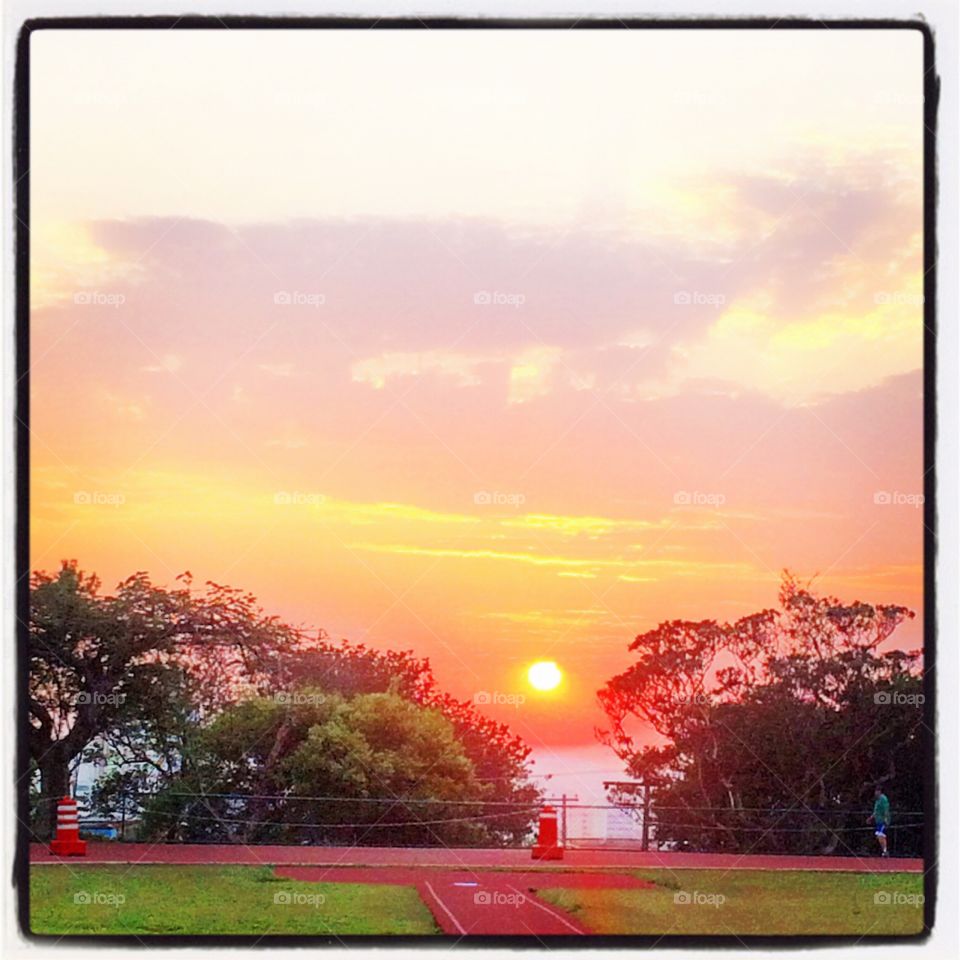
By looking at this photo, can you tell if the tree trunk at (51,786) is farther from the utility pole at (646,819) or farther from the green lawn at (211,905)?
the utility pole at (646,819)

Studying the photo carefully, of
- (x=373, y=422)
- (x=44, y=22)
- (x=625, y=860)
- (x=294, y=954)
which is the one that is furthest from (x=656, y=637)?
(x=44, y=22)

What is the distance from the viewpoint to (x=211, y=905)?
8312mm

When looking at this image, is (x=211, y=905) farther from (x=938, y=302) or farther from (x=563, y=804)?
(x=938, y=302)

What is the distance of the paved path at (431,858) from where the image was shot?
30.7ft

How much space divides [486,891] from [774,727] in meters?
2.29

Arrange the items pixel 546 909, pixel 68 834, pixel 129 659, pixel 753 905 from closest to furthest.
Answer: pixel 546 909, pixel 753 905, pixel 68 834, pixel 129 659

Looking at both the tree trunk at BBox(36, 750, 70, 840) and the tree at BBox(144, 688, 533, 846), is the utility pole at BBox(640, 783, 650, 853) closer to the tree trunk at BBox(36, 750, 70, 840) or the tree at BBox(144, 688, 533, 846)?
the tree at BBox(144, 688, 533, 846)

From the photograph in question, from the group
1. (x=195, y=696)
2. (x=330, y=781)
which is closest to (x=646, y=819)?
(x=330, y=781)

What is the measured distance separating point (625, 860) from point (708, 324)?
10.9 feet

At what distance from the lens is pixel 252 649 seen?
9.92 metres

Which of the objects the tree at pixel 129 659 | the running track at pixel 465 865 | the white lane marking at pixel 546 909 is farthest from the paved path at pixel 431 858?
the white lane marking at pixel 546 909

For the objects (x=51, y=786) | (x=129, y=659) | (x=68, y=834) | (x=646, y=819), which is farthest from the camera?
(x=646, y=819)

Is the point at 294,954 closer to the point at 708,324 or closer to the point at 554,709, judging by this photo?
the point at 554,709

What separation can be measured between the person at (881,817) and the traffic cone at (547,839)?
1.91 meters
